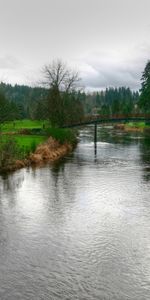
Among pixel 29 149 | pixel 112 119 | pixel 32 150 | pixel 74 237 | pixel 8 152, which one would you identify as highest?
pixel 112 119

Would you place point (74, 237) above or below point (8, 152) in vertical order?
below

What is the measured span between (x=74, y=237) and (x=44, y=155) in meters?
32.1

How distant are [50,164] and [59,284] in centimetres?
3389

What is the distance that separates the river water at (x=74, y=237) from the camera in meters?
16.8

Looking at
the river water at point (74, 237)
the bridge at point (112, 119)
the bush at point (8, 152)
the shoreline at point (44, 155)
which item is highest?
the bridge at point (112, 119)

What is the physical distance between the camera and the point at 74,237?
22.8 metres

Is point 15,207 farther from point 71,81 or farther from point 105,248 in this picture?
point 71,81

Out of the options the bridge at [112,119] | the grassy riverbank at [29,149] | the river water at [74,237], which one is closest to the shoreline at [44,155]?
the grassy riverbank at [29,149]

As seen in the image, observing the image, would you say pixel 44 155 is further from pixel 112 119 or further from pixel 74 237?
pixel 112 119

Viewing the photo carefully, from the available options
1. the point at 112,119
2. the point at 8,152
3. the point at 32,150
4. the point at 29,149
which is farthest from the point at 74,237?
the point at 112,119

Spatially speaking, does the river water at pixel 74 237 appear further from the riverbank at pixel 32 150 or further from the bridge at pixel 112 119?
the bridge at pixel 112 119

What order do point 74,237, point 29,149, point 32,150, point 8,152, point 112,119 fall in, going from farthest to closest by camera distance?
point 112,119 → point 32,150 → point 29,149 → point 8,152 → point 74,237

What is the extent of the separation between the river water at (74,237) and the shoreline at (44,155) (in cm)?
358

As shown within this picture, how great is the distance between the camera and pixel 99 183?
38.6 metres
